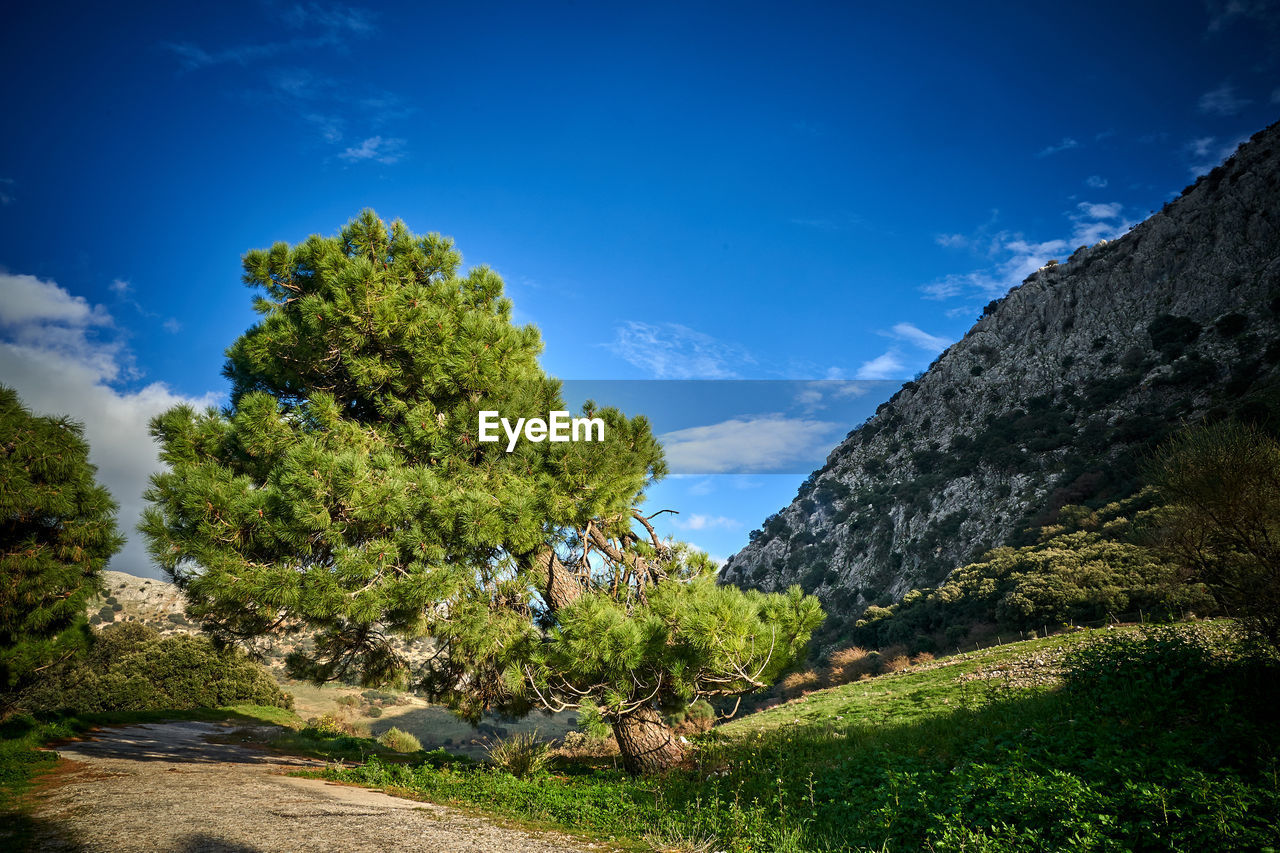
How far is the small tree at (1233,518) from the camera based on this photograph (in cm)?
712

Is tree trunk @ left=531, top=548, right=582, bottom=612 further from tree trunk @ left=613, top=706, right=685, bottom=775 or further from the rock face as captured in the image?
the rock face

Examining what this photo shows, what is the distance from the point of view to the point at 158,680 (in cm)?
2477

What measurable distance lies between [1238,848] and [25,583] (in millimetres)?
16800

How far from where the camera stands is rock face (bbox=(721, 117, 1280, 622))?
113ft

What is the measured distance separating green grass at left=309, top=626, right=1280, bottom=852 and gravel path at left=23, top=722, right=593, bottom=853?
0.98 metres

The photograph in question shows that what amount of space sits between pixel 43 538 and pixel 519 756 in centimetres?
1056

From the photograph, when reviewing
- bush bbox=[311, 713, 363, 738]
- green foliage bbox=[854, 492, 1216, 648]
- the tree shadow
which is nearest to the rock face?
green foliage bbox=[854, 492, 1216, 648]

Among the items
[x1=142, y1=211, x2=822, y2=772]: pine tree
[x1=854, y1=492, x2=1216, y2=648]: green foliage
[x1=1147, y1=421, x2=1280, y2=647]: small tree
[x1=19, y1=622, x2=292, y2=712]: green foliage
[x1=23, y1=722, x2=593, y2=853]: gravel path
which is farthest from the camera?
[x1=19, y1=622, x2=292, y2=712]: green foliage

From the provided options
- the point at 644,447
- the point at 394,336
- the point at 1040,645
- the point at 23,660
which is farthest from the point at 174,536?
the point at 1040,645

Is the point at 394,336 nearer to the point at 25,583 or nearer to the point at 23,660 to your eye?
the point at 25,583

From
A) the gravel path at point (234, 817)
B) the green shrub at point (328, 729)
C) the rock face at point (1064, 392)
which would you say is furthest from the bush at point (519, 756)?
the rock face at point (1064, 392)

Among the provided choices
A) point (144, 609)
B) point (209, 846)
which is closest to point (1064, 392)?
point (209, 846)

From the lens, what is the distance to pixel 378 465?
710 cm

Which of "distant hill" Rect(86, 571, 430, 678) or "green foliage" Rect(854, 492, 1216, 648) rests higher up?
"green foliage" Rect(854, 492, 1216, 648)
